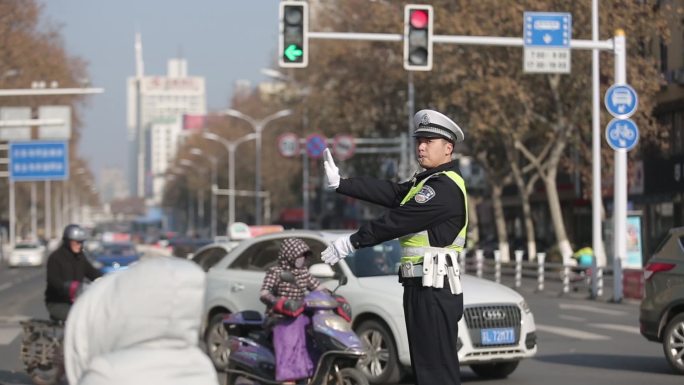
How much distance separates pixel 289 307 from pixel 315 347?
389 mm

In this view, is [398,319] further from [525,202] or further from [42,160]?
[42,160]

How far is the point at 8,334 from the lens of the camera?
68.9 ft

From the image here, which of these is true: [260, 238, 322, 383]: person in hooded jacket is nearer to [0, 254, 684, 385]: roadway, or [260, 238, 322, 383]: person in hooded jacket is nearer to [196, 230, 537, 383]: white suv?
[196, 230, 537, 383]: white suv

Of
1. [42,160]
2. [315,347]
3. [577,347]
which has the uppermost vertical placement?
[42,160]

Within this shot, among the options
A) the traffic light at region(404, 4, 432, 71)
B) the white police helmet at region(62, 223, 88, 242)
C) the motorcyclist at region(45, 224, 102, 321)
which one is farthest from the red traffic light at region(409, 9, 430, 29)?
the white police helmet at region(62, 223, 88, 242)

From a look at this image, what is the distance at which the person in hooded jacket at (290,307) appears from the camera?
37.1ft

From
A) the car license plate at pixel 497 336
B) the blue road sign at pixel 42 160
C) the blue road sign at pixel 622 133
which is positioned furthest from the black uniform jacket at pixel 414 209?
the blue road sign at pixel 42 160

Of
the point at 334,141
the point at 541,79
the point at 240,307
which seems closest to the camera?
the point at 240,307

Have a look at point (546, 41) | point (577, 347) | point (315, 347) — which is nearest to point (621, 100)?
point (546, 41)

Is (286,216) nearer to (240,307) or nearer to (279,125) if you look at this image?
(279,125)

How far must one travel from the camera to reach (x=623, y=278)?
97.5ft

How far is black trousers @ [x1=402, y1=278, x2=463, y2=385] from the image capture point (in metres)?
7.09

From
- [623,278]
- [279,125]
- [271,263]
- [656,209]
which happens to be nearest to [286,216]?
[279,125]

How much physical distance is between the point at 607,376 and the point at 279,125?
7978 cm
